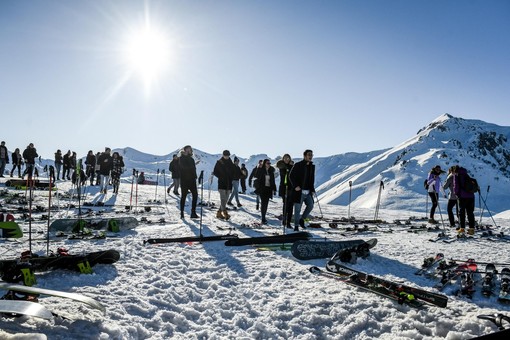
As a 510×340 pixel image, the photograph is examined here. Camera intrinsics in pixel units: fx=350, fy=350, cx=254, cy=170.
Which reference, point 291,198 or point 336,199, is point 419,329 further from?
point 336,199

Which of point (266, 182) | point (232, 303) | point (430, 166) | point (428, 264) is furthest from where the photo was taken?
point (430, 166)

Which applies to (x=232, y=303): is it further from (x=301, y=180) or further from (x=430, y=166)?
(x=430, y=166)

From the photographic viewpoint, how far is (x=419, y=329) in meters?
3.87

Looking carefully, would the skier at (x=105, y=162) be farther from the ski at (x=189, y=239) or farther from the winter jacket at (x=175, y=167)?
the ski at (x=189, y=239)

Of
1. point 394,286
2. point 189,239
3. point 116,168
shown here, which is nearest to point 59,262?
point 189,239

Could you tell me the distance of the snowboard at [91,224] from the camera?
28.9 ft

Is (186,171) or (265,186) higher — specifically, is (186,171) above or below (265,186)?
above

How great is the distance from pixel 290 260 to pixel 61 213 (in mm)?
9025

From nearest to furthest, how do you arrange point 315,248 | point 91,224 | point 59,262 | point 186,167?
1. point 59,262
2. point 315,248
3. point 91,224
4. point 186,167

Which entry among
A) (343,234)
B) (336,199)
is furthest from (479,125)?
(343,234)

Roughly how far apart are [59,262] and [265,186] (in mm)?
7454

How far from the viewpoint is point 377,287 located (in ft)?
15.8

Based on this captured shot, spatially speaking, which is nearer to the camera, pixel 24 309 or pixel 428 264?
pixel 24 309

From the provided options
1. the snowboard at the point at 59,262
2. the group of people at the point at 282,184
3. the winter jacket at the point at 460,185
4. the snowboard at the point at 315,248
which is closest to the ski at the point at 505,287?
the snowboard at the point at 315,248
